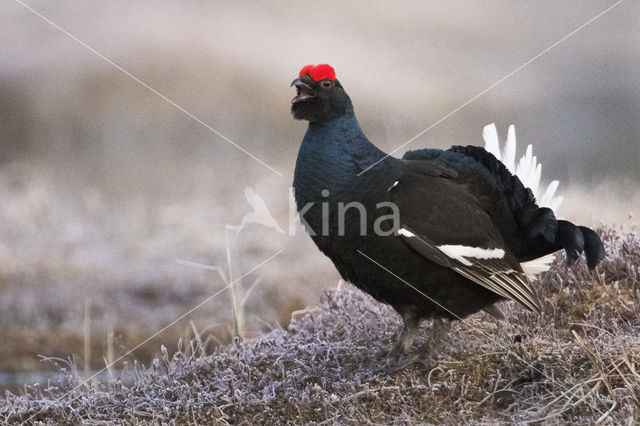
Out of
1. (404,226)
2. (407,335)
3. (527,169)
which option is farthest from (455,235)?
(527,169)

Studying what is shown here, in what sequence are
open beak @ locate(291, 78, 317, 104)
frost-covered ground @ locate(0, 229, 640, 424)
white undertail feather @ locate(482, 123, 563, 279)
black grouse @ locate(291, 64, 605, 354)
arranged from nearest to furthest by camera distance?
frost-covered ground @ locate(0, 229, 640, 424), black grouse @ locate(291, 64, 605, 354), open beak @ locate(291, 78, 317, 104), white undertail feather @ locate(482, 123, 563, 279)

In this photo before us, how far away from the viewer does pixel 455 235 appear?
3584 mm

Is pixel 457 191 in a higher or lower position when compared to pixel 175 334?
higher

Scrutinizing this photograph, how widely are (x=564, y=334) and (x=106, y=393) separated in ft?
8.03

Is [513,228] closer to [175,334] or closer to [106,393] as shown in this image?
[106,393]

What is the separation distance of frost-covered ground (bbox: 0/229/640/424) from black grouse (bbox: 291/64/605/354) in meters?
0.28

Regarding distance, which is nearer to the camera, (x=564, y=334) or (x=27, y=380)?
(x=564, y=334)

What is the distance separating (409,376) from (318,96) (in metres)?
1.46

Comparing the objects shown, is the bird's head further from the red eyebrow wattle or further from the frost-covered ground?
the frost-covered ground

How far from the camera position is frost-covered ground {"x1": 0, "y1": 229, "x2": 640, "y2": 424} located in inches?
120

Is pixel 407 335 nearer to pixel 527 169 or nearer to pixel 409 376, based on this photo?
pixel 409 376

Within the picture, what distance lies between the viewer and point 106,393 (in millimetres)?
3662

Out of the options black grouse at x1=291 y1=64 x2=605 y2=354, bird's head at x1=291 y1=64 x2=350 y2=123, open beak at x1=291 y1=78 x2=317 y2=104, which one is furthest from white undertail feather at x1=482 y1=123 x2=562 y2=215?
open beak at x1=291 y1=78 x2=317 y2=104

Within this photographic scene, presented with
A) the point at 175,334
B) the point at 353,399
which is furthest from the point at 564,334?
the point at 175,334
